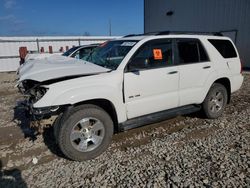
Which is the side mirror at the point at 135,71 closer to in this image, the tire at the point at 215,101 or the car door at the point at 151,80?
the car door at the point at 151,80

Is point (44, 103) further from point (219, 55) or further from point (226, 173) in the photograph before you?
point (219, 55)

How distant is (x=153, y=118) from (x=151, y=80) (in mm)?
704

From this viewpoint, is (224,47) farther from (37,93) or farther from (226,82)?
(37,93)

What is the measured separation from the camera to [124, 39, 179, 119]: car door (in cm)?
365

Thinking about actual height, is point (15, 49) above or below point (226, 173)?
above

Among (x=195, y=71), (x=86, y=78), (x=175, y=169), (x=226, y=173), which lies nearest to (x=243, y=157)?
(x=226, y=173)

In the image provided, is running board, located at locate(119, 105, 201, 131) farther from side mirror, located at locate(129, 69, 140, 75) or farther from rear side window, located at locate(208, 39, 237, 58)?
rear side window, located at locate(208, 39, 237, 58)

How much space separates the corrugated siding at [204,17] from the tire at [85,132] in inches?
499

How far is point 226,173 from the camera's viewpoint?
3.02 meters

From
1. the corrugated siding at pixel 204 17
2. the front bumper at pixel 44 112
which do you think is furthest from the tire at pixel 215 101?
the corrugated siding at pixel 204 17

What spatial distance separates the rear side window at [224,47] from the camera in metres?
4.82

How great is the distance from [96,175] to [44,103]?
125 cm

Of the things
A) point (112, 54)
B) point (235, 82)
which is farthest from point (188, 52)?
point (235, 82)

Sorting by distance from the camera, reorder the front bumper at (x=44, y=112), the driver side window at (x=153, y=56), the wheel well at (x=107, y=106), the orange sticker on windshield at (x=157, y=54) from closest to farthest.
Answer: the front bumper at (x=44, y=112)
the wheel well at (x=107, y=106)
the driver side window at (x=153, y=56)
the orange sticker on windshield at (x=157, y=54)
